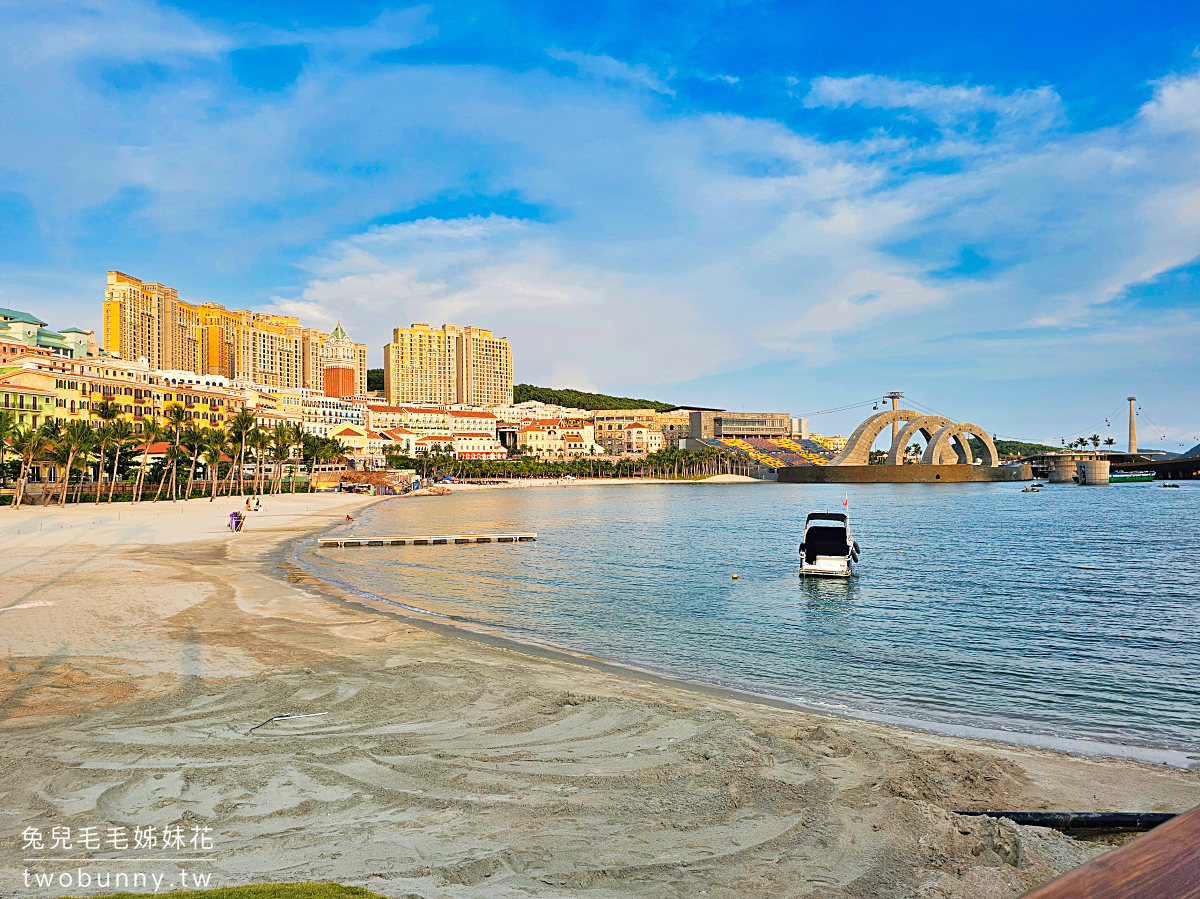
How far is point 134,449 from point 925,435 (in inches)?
6589

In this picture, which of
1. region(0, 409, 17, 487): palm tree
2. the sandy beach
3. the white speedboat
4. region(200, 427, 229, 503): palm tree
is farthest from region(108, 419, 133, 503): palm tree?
the white speedboat

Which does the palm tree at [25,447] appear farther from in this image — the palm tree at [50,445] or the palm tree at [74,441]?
the palm tree at [74,441]

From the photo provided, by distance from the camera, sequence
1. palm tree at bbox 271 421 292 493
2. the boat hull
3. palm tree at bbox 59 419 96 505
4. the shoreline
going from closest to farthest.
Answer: the shoreline, the boat hull, palm tree at bbox 59 419 96 505, palm tree at bbox 271 421 292 493

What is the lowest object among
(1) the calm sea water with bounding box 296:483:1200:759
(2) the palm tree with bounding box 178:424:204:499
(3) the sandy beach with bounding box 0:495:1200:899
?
(1) the calm sea water with bounding box 296:483:1200:759

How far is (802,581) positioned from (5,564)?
117 ft

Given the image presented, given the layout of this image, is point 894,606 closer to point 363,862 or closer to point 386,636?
point 386,636

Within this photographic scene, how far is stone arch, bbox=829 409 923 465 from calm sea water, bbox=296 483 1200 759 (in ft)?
402

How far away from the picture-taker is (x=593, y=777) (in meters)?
10.2

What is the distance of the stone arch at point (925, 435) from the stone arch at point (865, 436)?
2.67 meters

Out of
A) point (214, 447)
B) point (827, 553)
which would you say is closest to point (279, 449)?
point (214, 447)

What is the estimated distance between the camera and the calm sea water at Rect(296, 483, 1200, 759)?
1661cm

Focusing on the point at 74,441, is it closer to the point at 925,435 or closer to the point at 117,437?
the point at 117,437

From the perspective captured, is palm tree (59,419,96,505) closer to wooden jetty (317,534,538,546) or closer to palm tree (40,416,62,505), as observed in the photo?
palm tree (40,416,62,505)

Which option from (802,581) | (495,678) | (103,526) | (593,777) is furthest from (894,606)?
(103,526)
